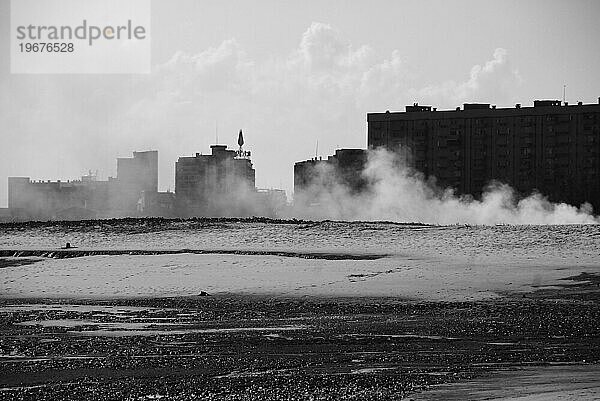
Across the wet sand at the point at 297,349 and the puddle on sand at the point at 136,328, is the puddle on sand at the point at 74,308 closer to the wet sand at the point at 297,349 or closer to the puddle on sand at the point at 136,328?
the wet sand at the point at 297,349

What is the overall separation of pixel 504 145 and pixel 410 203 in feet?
115

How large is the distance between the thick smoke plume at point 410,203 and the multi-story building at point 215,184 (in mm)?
8076

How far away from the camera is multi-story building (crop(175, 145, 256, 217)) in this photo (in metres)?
116

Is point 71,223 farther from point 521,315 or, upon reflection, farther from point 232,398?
point 232,398

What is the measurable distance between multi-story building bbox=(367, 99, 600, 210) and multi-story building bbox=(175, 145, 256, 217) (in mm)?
15490

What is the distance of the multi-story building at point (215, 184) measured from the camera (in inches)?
4567

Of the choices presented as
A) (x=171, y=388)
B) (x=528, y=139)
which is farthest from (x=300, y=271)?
(x=528, y=139)

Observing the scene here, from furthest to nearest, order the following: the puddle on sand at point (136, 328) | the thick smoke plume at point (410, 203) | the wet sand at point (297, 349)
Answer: the thick smoke plume at point (410, 203) < the puddle on sand at point (136, 328) < the wet sand at point (297, 349)

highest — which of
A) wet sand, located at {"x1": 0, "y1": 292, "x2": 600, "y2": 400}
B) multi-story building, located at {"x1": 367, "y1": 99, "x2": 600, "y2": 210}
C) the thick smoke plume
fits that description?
multi-story building, located at {"x1": 367, "y1": 99, "x2": 600, "y2": 210}

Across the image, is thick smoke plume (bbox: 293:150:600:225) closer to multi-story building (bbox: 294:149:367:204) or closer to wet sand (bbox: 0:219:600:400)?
multi-story building (bbox: 294:149:367:204)

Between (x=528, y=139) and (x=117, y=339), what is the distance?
100 m

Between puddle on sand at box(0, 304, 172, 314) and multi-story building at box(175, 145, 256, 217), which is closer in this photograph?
puddle on sand at box(0, 304, 172, 314)

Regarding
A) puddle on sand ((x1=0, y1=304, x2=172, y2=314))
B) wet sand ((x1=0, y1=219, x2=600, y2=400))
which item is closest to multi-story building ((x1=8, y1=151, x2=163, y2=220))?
wet sand ((x1=0, y1=219, x2=600, y2=400))

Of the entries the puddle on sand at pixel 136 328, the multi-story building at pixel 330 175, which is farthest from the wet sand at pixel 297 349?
the multi-story building at pixel 330 175
